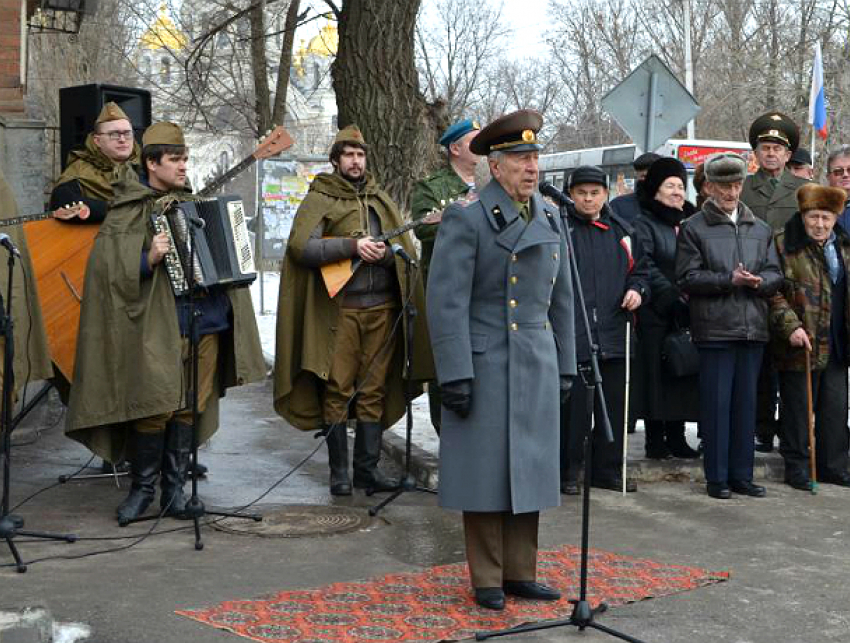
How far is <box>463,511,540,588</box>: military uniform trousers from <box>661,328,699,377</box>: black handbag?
10.5 feet

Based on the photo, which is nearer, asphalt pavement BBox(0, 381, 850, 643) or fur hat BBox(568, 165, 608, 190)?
asphalt pavement BBox(0, 381, 850, 643)

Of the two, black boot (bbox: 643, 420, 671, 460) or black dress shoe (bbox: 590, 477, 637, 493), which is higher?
black boot (bbox: 643, 420, 671, 460)

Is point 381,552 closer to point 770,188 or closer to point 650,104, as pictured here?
point 770,188

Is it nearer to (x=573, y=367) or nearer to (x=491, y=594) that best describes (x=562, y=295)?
(x=573, y=367)

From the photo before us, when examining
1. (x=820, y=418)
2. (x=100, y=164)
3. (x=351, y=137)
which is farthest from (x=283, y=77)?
(x=820, y=418)

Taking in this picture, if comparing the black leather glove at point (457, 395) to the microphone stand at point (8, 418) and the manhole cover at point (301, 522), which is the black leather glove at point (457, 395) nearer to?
the manhole cover at point (301, 522)

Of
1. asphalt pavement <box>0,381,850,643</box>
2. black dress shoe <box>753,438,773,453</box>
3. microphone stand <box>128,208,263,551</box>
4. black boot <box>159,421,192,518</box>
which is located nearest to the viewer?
asphalt pavement <box>0,381,850,643</box>

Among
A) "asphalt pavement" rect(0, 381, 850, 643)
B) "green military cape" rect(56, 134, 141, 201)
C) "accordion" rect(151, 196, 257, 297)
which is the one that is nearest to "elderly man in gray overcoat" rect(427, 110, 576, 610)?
"asphalt pavement" rect(0, 381, 850, 643)

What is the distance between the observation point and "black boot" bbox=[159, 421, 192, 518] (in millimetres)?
8125

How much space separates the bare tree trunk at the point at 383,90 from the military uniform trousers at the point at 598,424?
12.5 ft

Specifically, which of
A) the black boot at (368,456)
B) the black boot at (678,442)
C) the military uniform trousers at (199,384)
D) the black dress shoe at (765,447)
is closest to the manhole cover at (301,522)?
the black boot at (368,456)

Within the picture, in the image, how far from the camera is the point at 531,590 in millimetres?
6270

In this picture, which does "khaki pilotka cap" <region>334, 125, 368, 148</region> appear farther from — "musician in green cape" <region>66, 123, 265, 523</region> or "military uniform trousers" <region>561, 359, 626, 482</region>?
"military uniform trousers" <region>561, 359, 626, 482</region>

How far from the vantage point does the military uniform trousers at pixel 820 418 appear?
9242 mm
